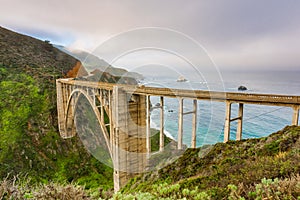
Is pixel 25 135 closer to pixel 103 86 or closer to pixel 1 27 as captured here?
pixel 103 86

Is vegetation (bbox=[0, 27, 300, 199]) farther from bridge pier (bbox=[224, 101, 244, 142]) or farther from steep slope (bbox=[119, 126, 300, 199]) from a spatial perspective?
bridge pier (bbox=[224, 101, 244, 142])

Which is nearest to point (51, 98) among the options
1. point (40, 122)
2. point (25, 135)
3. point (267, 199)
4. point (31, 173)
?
point (40, 122)

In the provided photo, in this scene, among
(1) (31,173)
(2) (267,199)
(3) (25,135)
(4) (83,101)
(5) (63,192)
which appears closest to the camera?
(2) (267,199)

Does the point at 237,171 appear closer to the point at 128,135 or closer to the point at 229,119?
the point at 229,119

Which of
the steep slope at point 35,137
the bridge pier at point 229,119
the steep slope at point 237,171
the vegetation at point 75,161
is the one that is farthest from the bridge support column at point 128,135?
the steep slope at point 35,137

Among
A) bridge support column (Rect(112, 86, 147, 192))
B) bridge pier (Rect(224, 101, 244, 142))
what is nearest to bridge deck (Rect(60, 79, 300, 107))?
bridge pier (Rect(224, 101, 244, 142))

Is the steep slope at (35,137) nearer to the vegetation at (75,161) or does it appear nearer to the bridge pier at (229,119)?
the vegetation at (75,161)
